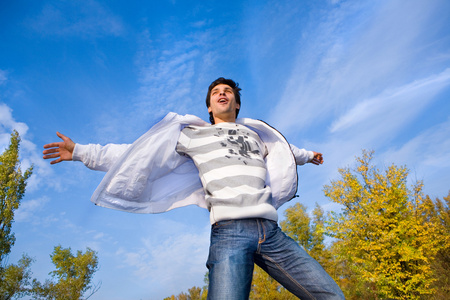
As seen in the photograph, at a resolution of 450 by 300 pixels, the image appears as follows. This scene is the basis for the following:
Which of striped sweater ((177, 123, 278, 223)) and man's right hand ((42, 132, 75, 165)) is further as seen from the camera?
man's right hand ((42, 132, 75, 165))

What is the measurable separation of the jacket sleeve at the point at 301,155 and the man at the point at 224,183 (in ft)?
0.06

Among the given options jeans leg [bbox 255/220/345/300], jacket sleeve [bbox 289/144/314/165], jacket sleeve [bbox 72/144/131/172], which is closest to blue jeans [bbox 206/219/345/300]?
jeans leg [bbox 255/220/345/300]

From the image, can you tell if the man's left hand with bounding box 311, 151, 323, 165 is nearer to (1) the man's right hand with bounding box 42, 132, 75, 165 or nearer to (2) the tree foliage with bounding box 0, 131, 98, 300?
(1) the man's right hand with bounding box 42, 132, 75, 165

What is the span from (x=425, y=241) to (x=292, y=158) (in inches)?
371

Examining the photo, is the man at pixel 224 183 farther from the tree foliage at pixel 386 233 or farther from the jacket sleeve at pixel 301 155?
the tree foliage at pixel 386 233

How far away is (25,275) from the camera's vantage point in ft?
73.5

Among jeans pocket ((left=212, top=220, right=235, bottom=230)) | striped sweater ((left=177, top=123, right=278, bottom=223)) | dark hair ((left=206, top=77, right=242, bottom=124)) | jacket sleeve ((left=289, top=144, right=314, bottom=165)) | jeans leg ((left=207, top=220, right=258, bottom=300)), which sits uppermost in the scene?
dark hair ((left=206, top=77, right=242, bottom=124))

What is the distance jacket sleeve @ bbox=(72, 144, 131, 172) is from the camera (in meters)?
2.56

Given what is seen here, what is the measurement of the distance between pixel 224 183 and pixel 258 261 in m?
0.68

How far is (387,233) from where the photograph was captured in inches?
382

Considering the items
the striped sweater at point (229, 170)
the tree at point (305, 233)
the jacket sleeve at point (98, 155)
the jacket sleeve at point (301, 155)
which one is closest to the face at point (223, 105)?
the striped sweater at point (229, 170)

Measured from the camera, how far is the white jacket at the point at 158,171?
263cm

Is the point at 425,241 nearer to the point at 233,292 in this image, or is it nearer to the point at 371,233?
the point at 371,233

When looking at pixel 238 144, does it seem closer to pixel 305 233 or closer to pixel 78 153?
pixel 78 153
